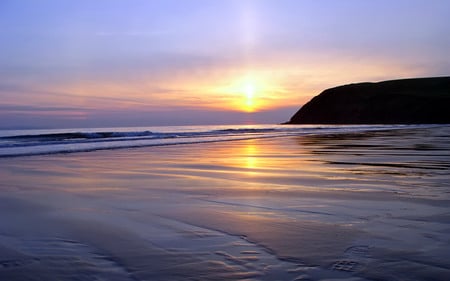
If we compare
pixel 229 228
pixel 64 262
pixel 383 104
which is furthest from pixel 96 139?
pixel 383 104

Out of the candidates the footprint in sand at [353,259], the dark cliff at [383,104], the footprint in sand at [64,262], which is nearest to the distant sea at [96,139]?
the footprint in sand at [64,262]

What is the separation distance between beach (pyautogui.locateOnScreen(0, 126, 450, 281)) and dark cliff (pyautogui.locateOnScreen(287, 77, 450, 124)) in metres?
108

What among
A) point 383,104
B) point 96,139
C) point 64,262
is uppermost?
point 383,104

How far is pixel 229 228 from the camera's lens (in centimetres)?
401

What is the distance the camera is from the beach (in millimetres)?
2875

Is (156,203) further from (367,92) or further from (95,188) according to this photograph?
(367,92)

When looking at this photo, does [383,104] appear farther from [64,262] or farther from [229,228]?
[64,262]

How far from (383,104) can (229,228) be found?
125 meters

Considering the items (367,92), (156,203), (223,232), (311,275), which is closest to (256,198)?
(156,203)

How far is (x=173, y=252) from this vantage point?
10.7 feet

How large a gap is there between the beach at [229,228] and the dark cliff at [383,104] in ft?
354

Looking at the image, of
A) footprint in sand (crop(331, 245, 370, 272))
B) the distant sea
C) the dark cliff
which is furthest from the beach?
the dark cliff

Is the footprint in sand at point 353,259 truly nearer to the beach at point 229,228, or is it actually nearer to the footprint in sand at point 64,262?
the beach at point 229,228

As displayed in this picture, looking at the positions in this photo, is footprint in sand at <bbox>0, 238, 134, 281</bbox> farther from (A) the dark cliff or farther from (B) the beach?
(A) the dark cliff
